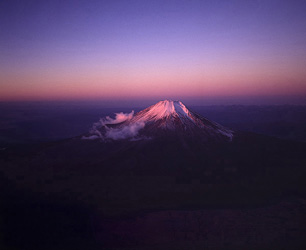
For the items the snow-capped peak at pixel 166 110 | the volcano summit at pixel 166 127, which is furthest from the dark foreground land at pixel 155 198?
the snow-capped peak at pixel 166 110

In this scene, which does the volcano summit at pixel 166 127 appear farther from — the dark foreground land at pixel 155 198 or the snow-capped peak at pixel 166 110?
the dark foreground land at pixel 155 198

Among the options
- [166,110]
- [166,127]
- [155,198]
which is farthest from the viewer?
[166,110]

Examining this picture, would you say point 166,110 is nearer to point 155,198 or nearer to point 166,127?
point 166,127

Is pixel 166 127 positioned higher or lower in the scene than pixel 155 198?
higher

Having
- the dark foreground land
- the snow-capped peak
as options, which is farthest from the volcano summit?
the dark foreground land

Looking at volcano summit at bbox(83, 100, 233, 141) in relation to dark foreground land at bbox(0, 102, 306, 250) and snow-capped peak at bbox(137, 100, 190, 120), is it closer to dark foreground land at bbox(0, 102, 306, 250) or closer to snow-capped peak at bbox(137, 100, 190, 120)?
snow-capped peak at bbox(137, 100, 190, 120)

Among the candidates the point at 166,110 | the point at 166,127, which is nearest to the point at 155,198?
the point at 166,127
